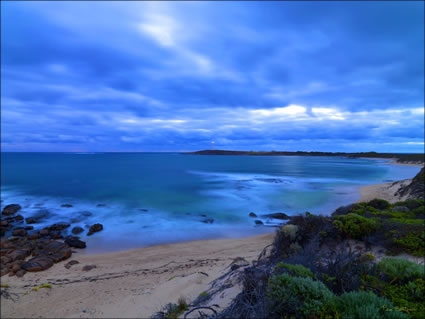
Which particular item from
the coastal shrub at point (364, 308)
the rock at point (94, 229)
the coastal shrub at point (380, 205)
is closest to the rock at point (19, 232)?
the rock at point (94, 229)

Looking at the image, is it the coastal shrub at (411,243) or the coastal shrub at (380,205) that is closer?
the coastal shrub at (411,243)

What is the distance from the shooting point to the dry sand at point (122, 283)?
585cm

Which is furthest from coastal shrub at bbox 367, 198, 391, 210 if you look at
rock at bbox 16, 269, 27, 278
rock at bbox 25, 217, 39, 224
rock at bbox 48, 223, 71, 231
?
rock at bbox 25, 217, 39, 224

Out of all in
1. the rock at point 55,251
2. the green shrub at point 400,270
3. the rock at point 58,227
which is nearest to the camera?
the green shrub at point 400,270

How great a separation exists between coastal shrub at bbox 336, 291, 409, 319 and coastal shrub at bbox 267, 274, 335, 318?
4.6 inches

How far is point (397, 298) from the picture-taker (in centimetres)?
303

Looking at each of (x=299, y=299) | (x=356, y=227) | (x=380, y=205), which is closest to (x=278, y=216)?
(x=380, y=205)

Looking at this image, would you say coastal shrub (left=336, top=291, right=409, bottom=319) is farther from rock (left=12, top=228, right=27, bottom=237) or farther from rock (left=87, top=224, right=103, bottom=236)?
rock (left=12, top=228, right=27, bottom=237)

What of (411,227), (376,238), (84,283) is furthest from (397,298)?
(84,283)

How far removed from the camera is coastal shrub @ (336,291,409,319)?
2.41m

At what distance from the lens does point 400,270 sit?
11.9 feet

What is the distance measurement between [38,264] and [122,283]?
3.67 meters

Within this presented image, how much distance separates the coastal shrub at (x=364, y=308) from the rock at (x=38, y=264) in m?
9.72

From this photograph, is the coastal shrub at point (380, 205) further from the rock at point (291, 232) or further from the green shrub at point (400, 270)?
the green shrub at point (400, 270)
